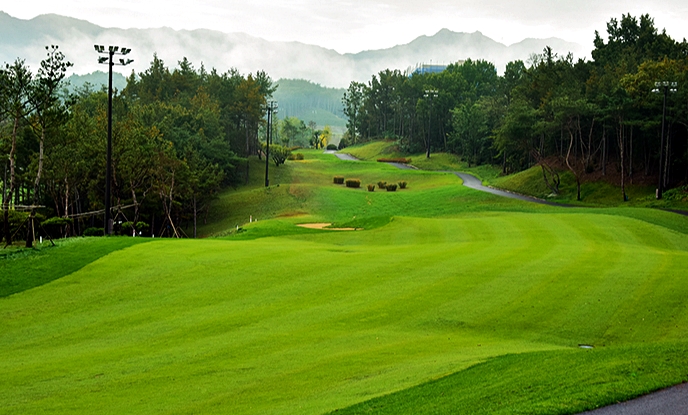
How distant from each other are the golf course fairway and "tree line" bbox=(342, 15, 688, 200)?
1189 inches

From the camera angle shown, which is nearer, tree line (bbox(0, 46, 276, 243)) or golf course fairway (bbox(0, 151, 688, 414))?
golf course fairway (bbox(0, 151, 688, 414))

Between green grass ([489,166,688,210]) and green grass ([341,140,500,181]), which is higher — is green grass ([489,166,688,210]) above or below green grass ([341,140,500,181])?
below

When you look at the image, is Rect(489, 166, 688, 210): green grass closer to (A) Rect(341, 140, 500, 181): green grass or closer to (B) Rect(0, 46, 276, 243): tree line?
(A) Rect(341, 140, 500, 181): green grass

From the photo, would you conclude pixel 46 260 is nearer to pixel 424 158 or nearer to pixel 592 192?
pixel 592 192

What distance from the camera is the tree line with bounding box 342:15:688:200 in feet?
181

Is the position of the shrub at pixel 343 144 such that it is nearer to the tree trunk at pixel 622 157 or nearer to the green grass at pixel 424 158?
the green grass at pixel 424 158

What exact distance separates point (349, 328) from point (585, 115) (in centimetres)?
4923

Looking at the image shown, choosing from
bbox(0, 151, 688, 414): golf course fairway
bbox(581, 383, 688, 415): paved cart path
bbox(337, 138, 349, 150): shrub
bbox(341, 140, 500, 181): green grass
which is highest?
bbox(337, 138, 349, 150): shrub


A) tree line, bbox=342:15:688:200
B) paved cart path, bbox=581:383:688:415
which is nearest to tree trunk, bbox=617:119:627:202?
tree line, bbox=342:15:688:200

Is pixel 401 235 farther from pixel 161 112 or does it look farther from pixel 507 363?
pixel 161 112

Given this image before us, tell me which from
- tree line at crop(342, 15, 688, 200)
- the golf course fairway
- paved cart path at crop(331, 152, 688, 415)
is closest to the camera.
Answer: paved cart path at crop(331, 152, 688, 415)

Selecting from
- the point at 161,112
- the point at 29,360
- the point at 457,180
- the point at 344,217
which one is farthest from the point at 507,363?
the point at 161,112

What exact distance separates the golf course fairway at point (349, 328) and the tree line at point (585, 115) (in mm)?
30207

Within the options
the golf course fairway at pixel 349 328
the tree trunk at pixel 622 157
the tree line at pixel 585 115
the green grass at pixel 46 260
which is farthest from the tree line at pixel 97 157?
the tree trunk at pixel 622 157
